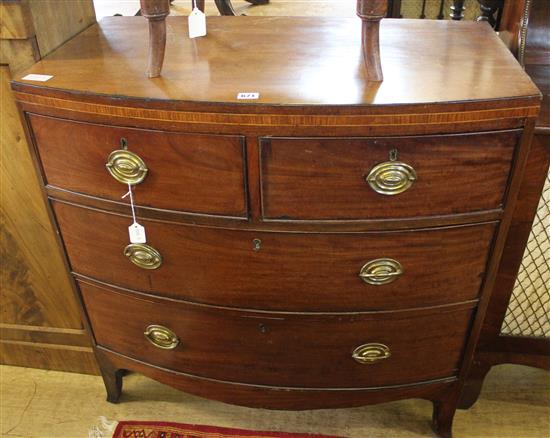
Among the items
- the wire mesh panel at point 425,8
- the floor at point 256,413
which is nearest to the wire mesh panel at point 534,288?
the floor at point 256,413

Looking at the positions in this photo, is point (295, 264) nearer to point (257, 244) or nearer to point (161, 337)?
point (257, 244)

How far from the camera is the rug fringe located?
1.50 meters

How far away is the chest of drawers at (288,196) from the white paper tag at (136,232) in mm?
16

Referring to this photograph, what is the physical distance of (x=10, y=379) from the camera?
65.4 inches

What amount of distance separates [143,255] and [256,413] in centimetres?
63

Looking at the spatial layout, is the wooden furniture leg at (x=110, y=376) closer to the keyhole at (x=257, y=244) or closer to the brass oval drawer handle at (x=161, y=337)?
the brass oval drawer handle at (x=161, y=337)

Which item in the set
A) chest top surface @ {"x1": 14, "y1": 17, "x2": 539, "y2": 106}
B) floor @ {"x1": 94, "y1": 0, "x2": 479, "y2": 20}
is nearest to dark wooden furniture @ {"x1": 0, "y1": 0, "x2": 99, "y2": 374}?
chest top surface @ {"x1": 14, "y1": 17, "x2": 539, "y2": 106}

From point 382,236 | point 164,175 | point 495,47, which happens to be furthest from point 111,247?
point 495,47

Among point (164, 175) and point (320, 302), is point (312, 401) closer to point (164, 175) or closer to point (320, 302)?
point (320, 302)

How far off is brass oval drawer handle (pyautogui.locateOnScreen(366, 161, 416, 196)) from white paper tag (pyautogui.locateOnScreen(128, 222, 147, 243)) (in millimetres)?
443

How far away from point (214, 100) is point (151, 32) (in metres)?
0.21

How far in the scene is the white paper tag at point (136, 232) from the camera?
1.10 meters

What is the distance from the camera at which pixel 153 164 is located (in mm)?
1026

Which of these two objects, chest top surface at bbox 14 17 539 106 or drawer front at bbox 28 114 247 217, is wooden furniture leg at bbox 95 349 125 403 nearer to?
drawer front at bbox 28 114 247 217
